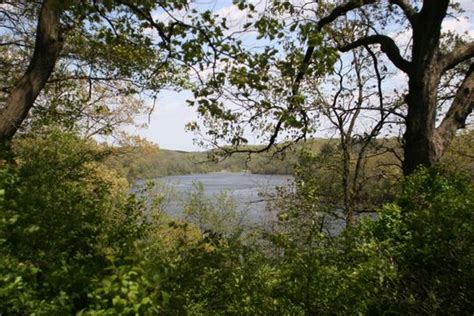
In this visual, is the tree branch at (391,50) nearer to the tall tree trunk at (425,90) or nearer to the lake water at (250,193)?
the tall tree trunk at (425,90)

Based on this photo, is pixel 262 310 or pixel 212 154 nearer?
pixel 262 310

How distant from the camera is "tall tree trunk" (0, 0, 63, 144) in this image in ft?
16.9

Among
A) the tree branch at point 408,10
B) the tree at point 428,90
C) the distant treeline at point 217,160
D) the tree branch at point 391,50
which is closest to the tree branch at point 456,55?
the tree at point 428,90

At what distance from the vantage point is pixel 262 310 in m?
4.01

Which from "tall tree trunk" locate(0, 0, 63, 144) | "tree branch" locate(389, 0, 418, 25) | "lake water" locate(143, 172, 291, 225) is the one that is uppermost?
"tree branch" locate(389, 0, 418, 25)

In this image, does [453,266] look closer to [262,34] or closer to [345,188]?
[262,34]

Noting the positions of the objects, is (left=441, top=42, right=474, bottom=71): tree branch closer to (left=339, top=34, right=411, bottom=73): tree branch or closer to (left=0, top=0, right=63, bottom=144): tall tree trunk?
(left=339, top=34, right=411, bottom=73): tree branch

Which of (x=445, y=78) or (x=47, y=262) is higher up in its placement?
(x=445, y=78)

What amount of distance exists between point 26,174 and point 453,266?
5777 millimetres

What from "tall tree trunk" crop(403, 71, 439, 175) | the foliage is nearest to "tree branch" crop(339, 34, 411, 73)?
"tall tree trunk" crop(403, 71, 439, 175)

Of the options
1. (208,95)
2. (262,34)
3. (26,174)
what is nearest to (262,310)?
(208,95)

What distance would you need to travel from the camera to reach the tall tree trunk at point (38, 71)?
515cm

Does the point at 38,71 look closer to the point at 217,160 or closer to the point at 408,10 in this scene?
the point at 217,160

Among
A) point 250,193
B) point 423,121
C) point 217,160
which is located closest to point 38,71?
point 217,160
